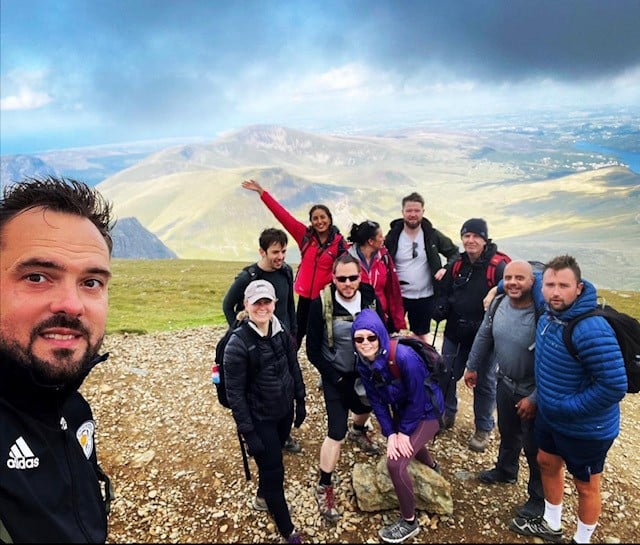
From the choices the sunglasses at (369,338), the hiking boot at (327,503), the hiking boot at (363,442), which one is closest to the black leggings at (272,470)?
the hiking boot at (327,503)

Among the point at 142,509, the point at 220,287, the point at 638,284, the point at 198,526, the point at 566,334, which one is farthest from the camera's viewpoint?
the point at 638,284

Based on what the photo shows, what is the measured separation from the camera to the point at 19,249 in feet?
9.24

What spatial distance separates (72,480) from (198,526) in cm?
513

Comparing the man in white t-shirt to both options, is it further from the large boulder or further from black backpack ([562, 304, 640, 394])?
black backpack ([562, 304, 640, 394])

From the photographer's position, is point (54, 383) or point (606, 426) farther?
point (606, 426)

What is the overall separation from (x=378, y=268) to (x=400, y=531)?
4.66m

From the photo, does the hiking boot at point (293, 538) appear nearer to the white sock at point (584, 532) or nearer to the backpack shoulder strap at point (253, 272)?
the white sock at point (584, 532)

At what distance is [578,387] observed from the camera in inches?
208

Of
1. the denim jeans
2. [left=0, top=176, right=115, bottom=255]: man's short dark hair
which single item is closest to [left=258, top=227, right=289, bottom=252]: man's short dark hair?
[left=0, top=176, right=115, bottom=255]: man's short dark hair

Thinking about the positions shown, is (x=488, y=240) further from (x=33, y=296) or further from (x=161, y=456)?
(x=161, y=456)

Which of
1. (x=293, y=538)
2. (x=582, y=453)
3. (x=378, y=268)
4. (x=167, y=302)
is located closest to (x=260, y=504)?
(x=293, y=538)

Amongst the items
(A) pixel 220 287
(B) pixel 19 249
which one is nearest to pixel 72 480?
(B) pixel 19 249

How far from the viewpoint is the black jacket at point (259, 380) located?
18.8 feet

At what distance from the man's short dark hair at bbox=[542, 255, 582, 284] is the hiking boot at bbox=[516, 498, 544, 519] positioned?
12.8ft
